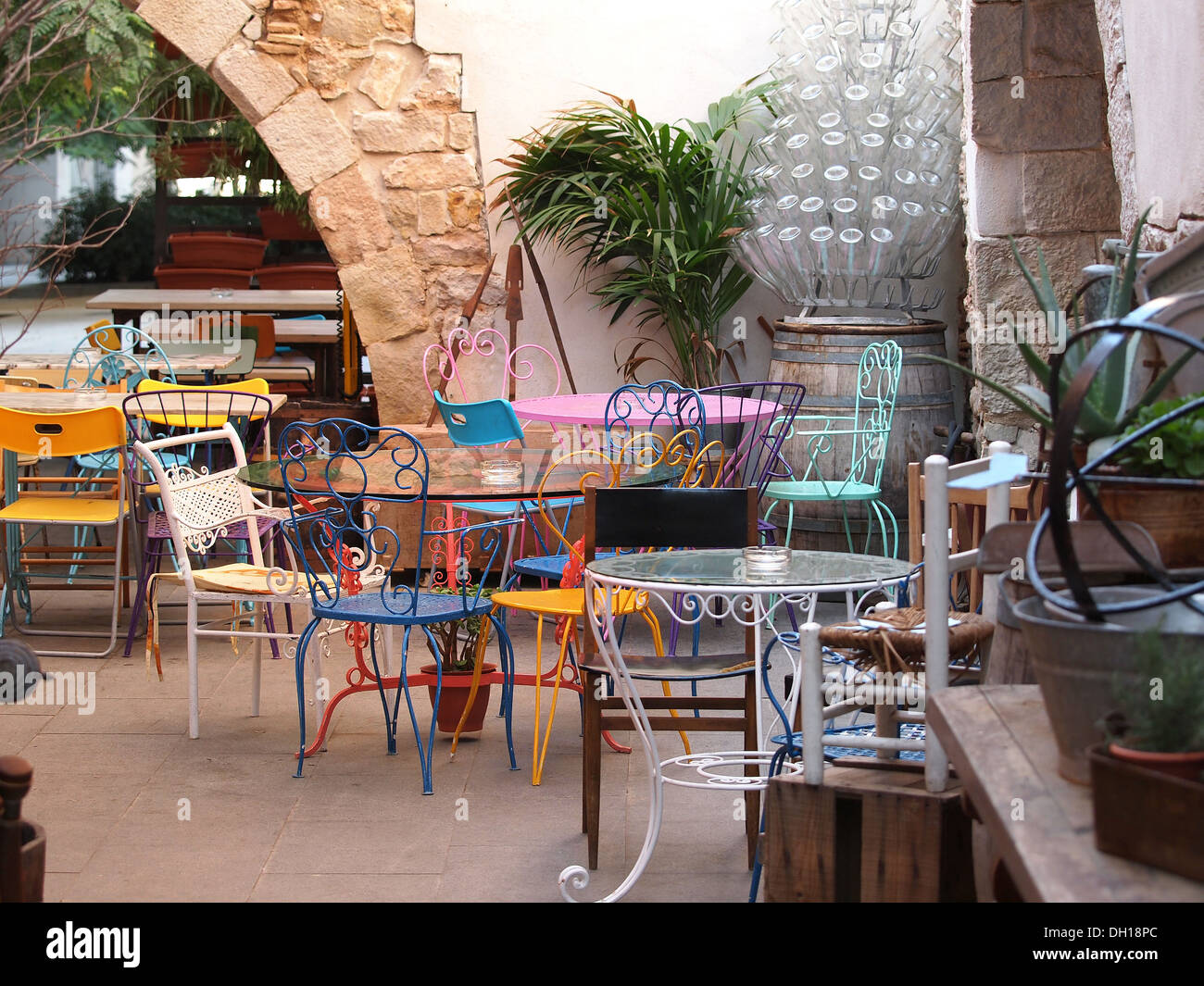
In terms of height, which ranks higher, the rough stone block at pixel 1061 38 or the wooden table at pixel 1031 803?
the rough stone block at pixel 1061 38

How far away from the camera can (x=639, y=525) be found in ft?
10.6

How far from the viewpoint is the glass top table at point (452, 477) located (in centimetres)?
387

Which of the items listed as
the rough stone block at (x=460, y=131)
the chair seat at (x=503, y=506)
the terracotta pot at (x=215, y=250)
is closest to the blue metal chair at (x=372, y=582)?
the chair seat at (x=503, y=506)

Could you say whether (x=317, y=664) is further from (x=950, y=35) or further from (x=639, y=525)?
(x=950, y=35)

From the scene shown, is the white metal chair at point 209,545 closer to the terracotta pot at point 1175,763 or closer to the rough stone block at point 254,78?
the rough stone block at point 254,78

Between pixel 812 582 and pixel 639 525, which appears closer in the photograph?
pixel 812 582

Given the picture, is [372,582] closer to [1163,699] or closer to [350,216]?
[350,216]

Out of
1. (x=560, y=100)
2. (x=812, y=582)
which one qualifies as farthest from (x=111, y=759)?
(x=560, y=100)

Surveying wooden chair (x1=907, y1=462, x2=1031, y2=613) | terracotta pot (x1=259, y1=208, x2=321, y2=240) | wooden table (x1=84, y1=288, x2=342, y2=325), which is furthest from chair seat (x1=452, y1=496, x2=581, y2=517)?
terracotta pot (x1=259, y1=208, x2=321, y2=240)

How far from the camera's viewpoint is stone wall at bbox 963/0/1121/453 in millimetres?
5145

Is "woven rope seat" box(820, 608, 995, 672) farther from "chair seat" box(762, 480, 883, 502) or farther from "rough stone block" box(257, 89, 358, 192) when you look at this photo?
"rough stone block" box(257, 89, 358, 192)

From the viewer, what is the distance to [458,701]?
13.1ft

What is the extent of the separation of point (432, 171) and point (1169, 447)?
5171 millimetres

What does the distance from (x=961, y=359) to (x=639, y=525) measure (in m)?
3.72
